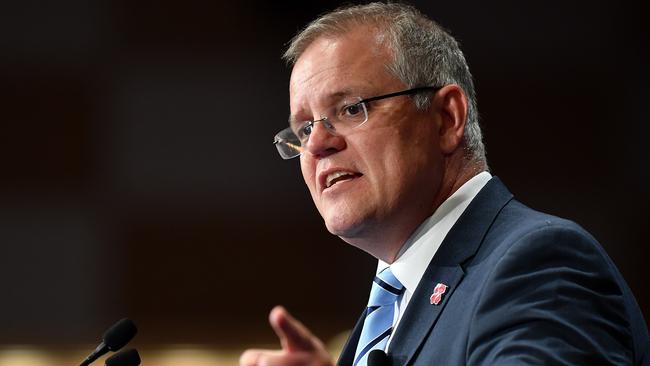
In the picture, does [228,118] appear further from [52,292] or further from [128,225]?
[52,292]

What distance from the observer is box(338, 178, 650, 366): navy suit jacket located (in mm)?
1450

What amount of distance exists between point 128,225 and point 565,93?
2.80 m

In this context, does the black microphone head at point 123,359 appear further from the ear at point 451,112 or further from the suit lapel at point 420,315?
the ear at point 451,112

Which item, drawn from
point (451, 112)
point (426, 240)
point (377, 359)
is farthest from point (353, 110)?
point (377, 359)

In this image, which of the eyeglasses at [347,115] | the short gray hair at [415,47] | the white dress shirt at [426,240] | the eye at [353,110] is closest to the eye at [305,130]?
the eyeglasses at [347,115]

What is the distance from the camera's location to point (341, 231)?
6.71 ft

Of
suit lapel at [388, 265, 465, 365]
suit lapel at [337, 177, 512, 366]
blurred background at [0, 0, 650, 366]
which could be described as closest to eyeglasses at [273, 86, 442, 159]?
suit lapel at [337, 177, 512, 366]

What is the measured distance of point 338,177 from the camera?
2078 mm

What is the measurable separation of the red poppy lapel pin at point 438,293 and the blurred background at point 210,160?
3437mm

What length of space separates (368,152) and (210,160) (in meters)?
3.47

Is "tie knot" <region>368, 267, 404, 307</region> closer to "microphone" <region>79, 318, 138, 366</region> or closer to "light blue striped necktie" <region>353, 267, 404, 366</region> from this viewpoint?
"light blue striped necktie" <region>353, 267, 404, 366</region>

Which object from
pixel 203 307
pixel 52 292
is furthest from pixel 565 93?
pixel 52 292

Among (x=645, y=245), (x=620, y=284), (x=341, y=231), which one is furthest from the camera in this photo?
(x=645, y=245)

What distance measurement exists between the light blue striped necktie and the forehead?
0.45 m
